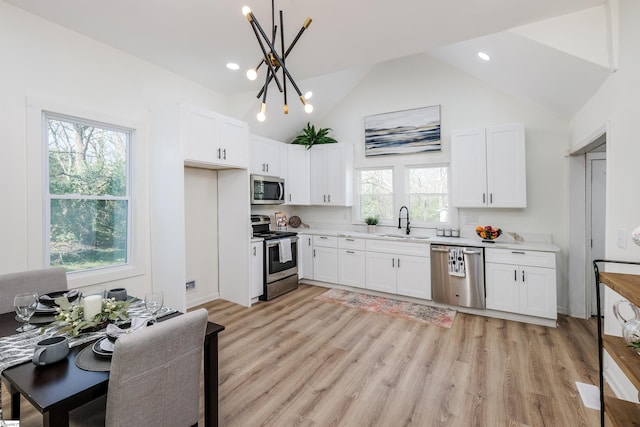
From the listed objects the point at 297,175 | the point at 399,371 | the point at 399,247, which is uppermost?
the point at 297,175

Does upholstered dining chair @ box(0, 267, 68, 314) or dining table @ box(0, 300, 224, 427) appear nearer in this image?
dining table @ box(0, 300, 224, 427)

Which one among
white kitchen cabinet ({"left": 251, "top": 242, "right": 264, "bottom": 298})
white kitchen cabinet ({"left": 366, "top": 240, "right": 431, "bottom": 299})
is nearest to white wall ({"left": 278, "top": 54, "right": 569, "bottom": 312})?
white kitchen cabinet ({"left": 366, "top": 240, "right": 431, "bottom": 299})

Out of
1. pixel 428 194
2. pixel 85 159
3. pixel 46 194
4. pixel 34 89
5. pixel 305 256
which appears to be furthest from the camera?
pixel 305 256

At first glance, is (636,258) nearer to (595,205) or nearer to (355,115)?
(595,205)

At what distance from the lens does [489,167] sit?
396cm

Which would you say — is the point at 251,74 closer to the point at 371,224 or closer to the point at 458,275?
the point at 458,275

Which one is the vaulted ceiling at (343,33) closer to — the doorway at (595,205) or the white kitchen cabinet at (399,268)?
the doorway at (595,205)

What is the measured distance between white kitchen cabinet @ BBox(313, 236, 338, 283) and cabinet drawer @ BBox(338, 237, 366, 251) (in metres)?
0.09

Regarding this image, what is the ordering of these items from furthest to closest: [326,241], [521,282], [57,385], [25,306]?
[326,241] → [521,282] → [25,306] → [57,385]

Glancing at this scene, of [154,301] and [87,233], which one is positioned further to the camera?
[87,233]

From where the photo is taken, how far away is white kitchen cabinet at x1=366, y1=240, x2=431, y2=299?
420cm

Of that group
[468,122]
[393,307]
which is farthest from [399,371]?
[468,122]

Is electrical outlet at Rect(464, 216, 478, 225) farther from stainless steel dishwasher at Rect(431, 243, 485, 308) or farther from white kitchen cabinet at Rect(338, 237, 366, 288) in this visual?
white kitchen cabinet at Rect(338, 237, 366, 288)

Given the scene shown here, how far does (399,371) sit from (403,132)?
3598 mm
